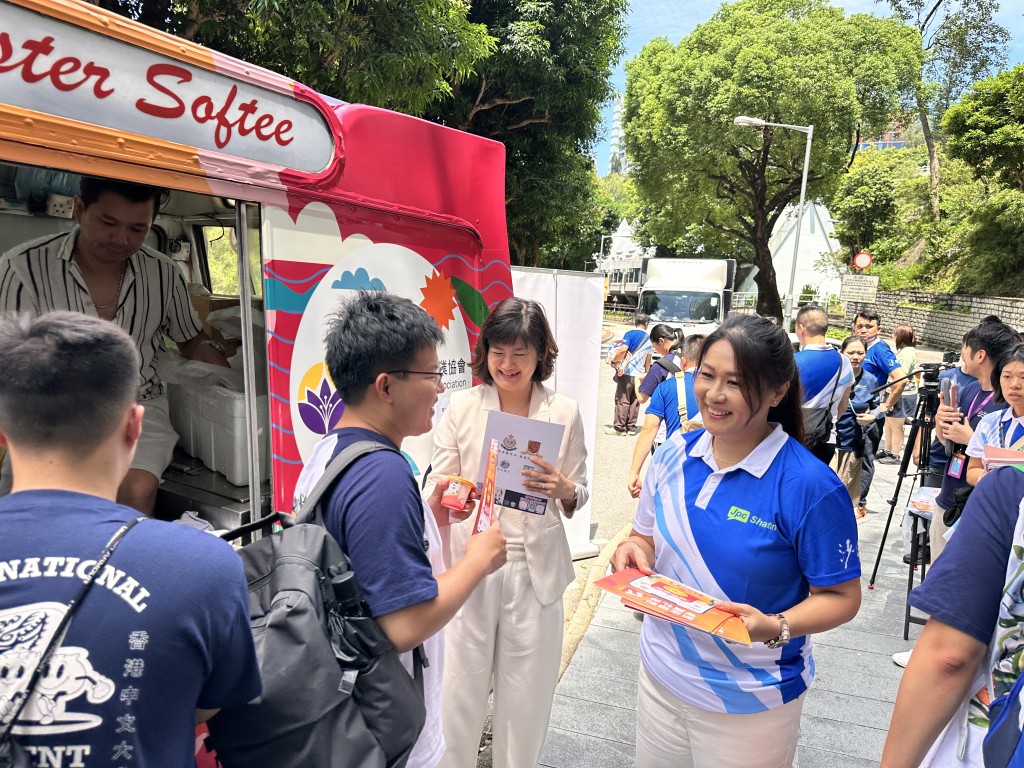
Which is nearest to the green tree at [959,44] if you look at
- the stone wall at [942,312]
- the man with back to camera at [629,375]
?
the stone wall at [942,312]

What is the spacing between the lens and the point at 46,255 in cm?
264

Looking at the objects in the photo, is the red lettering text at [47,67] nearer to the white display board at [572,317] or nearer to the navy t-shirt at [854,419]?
the white display board at [572,317]

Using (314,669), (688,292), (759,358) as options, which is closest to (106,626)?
(314,669)

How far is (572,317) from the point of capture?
5.00 m

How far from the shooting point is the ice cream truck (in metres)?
2.00

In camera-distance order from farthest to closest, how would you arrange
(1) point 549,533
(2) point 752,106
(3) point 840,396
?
1. (2) point 752,106
2. (3) point 840,396
3. (1) point 549,533

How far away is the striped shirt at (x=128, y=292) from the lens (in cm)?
259

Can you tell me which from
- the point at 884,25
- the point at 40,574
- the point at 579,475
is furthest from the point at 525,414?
the point at 884,25

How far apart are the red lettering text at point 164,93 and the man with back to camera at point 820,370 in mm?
4605

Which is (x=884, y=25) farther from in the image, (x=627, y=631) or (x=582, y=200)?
(x=627, y=631)

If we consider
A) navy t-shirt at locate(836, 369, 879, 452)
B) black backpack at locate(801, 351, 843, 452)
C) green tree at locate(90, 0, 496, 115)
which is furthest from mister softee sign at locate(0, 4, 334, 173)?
navy t-shirt at locate(836, 369, 879, 452)

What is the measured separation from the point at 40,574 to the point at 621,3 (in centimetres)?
1612

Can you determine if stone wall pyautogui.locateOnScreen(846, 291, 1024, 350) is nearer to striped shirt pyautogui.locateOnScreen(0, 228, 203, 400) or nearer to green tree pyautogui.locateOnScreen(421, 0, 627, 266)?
green tree pyautogui.locateOnScreen(421, 0, 627, 266)

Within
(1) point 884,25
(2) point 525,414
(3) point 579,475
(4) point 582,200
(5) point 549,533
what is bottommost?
(5) point 549,533
